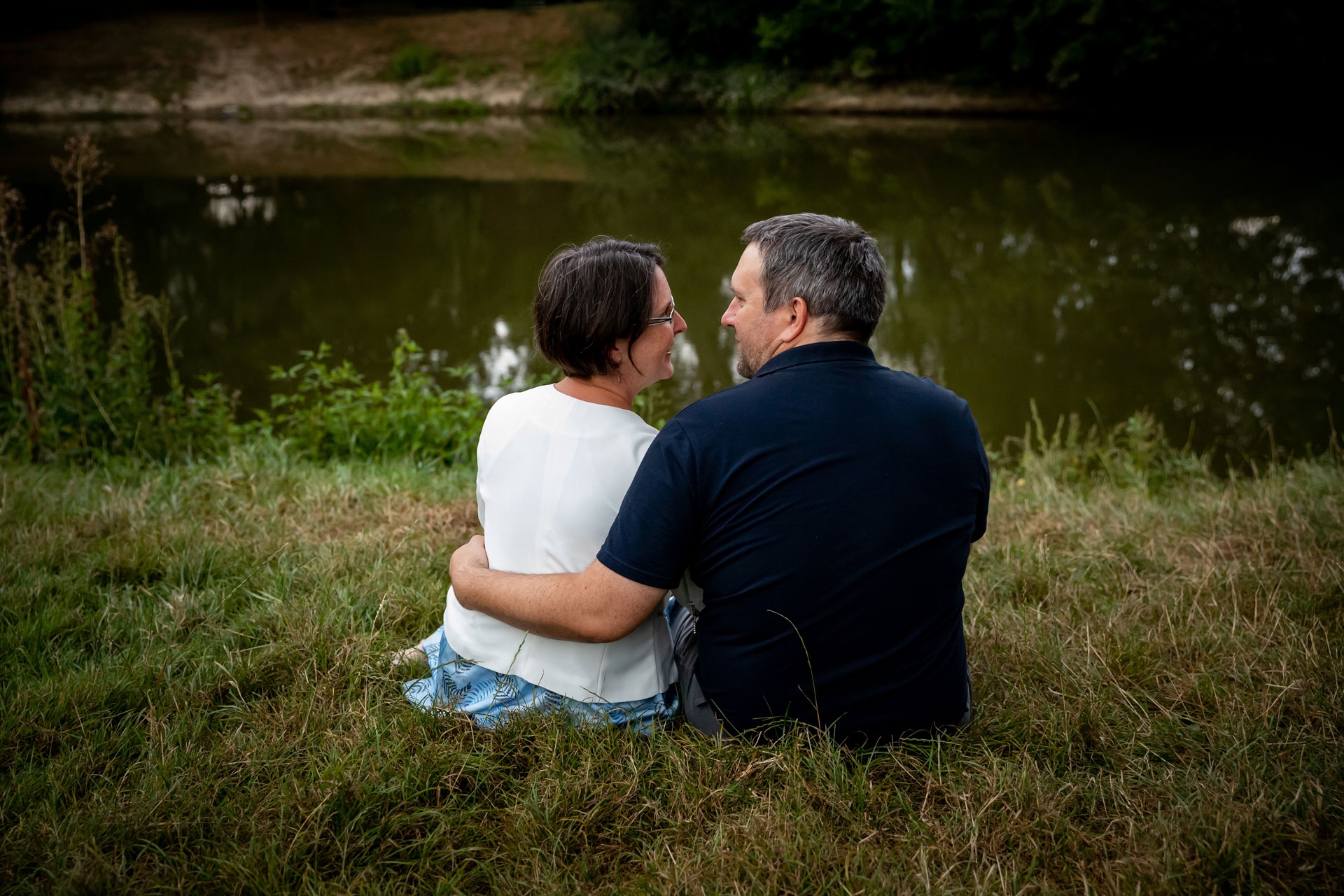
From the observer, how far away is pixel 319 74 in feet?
83.3

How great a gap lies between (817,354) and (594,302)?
482mm

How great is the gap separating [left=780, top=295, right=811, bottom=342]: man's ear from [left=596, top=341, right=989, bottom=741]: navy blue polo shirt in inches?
2.5

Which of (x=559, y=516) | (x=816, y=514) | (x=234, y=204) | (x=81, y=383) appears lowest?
(x=234, y=204)

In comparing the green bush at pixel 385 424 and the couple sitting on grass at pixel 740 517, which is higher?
the couple sitting on grass at pixel 740 517

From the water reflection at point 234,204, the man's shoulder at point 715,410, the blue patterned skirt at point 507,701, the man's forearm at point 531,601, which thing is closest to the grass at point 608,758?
the blue patterned skirt at point 507,701

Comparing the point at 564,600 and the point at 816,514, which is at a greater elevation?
the point at 816,514

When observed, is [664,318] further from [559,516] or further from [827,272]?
[559,516]

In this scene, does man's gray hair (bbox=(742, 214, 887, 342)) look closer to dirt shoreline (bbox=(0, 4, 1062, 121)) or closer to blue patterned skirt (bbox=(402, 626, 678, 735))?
blue patterned skirt (bbox=(402, 626, 678, 735))

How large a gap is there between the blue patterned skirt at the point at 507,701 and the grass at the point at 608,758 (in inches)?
1.9

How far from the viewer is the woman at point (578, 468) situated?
1960 mm

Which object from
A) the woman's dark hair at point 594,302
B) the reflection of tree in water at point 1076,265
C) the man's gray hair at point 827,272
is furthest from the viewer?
the reflection of tree in water at point 1076,265

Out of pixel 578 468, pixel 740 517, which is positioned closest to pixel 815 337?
pixel 740 517

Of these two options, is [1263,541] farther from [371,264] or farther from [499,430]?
[371,264]

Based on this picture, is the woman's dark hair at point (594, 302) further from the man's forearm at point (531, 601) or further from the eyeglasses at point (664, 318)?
the man's forearm at point (531, 601)
